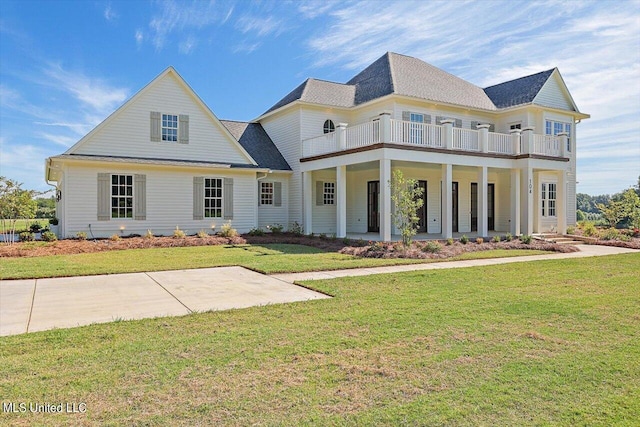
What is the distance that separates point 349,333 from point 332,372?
3.99 feet

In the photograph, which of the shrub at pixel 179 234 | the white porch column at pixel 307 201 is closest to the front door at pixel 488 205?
the white porch column at pixel 307 201

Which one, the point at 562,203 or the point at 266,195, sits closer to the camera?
the point at 562,203

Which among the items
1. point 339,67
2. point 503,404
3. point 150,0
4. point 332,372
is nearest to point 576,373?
point 503,404

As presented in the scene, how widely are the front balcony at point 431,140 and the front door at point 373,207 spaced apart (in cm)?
361

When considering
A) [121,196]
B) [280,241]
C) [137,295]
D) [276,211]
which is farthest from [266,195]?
[137,295]

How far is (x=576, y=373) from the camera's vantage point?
4.00 m

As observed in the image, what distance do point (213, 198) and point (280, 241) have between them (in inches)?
157

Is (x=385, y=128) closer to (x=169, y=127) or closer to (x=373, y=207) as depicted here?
(x=373, y=207)

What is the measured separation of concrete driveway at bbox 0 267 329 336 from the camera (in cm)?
595

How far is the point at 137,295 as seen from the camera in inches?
294

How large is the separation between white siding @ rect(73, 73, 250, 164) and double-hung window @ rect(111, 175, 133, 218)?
1050 millimetres

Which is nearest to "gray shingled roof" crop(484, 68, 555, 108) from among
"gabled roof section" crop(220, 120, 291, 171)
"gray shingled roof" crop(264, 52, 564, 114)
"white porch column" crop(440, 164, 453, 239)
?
"gray shingled roof" crop(264, 52, 564, 114)

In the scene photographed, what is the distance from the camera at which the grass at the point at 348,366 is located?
326 centimetres

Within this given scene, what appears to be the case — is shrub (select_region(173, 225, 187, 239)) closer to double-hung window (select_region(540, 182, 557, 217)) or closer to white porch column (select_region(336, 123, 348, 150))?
white porch column (select_region(336, 123, 348, 150))
